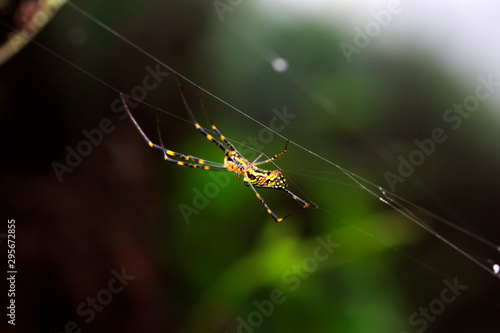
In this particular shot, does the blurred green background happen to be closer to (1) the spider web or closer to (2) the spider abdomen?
(1) the spider web

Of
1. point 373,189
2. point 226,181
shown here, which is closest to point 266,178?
point 226,181

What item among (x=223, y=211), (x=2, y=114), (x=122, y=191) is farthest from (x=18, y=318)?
(x=223, y=211)

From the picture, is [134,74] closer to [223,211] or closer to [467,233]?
[223,211]

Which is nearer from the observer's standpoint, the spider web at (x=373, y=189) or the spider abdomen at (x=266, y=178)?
the spider abdomen at (x=266, y=178)

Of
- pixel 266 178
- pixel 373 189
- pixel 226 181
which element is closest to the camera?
pixel 266 178

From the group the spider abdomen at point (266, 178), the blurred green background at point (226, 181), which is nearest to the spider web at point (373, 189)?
the blurred green background at point (226, 181)

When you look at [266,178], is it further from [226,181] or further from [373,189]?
[373,189]

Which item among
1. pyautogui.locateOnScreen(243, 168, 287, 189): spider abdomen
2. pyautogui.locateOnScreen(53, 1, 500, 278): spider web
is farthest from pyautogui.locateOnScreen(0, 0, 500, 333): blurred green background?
pyautogui.locateOnScreen(243, 168, 287, 189): spider abdomen

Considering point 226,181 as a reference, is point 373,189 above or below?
below

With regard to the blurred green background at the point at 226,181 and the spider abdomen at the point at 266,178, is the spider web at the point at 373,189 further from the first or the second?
the spider abdomen at the point at 266,178

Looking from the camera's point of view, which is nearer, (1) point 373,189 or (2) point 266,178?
(2) point 266,178
